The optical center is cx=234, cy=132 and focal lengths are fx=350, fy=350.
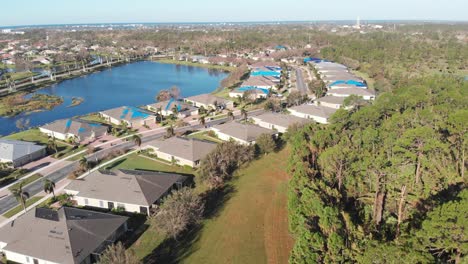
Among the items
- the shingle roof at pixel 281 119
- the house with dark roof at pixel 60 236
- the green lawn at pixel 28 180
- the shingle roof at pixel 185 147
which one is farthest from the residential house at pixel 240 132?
the green lawn at pixel 28 180

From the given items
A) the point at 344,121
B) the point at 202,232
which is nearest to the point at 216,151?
the point at 202,232

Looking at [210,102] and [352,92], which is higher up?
[352,92]

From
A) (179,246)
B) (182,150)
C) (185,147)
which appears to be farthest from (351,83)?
(179,246)

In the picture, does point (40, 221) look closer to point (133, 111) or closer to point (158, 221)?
point (158, 221)

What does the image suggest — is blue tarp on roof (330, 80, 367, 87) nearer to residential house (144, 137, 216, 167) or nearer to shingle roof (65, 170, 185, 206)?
residential house (144, 137, 216, 167)

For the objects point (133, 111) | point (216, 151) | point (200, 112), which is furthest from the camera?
point (200, 112)

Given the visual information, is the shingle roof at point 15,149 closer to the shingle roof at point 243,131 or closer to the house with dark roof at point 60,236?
the house with dark roof at point 60,236

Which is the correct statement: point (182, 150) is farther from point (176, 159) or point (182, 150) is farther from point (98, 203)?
point (98, 203)
